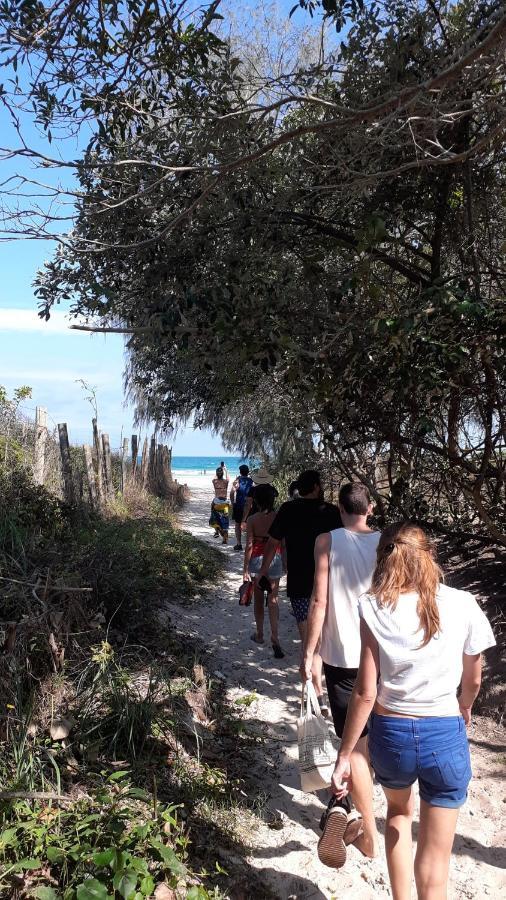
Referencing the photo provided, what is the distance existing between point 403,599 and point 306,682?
4.75ft

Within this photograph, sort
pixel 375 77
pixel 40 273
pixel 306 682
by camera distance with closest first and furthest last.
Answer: pixel 306 682 → pixel 375 77 → pixel 40 273

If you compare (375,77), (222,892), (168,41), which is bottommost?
(222,892)

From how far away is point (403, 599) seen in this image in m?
2.84

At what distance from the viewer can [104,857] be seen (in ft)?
9.70

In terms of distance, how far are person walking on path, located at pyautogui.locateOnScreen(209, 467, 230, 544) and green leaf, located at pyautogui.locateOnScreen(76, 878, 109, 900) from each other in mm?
11863

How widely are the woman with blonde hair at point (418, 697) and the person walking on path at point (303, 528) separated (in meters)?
2.39

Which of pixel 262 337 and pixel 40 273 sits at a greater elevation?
pixel 40 273

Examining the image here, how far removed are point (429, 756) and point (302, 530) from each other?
2727 millimetres

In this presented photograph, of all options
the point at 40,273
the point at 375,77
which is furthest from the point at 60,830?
Answer: the point at 375,77

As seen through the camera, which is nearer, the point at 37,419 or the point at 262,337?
the point at 262,337

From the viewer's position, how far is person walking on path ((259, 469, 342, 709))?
533 cm

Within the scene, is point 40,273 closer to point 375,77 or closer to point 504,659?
point 375,77

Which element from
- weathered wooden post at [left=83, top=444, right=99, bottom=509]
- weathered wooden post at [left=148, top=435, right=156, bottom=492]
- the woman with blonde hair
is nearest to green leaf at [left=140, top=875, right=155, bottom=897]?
the woman with blonde hair

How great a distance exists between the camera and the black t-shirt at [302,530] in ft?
17.5
